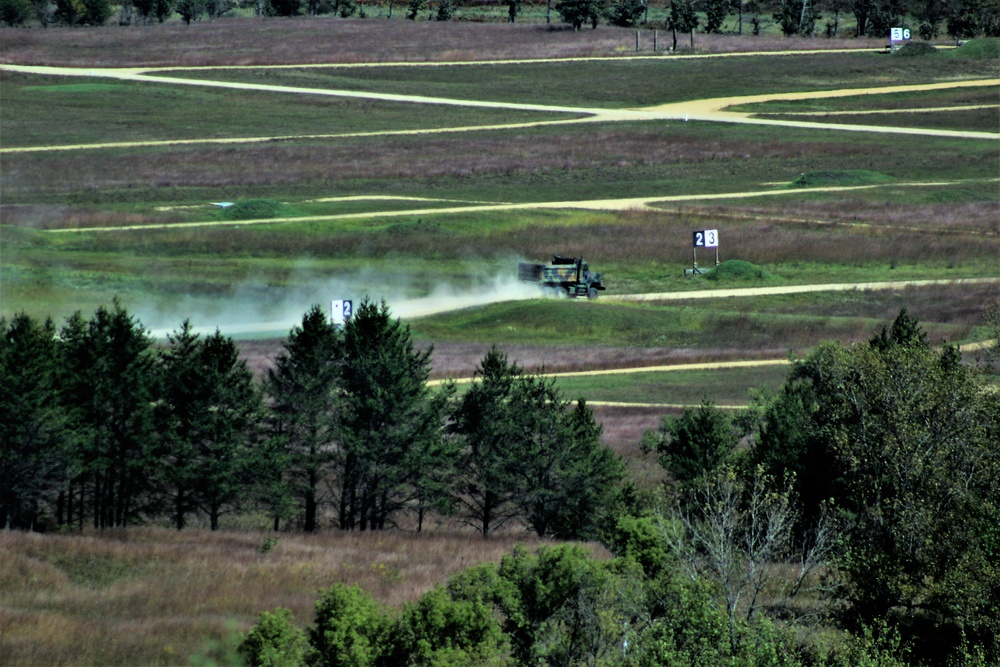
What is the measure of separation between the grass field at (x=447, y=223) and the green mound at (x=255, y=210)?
365 millimetres

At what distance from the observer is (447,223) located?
9956 cm

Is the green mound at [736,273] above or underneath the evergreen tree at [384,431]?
underneath

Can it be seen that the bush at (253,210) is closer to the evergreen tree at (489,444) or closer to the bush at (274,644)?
the evergreen tree at (489,444)

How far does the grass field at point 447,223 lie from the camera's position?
38.0 m

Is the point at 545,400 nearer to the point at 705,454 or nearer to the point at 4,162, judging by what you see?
the point at 705,454

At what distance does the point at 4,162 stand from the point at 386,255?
1864 inches

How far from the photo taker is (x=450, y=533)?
44.9m

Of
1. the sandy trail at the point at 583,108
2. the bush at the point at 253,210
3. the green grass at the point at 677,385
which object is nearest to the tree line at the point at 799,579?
the green grass at the point at 677,385

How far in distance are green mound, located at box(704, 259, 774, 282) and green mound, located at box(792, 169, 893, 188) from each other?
30.5m

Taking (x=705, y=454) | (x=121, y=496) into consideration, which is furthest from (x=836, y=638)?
(x=121, y=496)

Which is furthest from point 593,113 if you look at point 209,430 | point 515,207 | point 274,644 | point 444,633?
point 274,644

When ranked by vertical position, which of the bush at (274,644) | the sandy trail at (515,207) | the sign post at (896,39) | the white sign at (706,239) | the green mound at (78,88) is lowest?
the sandy trail at (515,207)

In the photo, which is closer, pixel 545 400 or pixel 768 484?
pixel 768 484

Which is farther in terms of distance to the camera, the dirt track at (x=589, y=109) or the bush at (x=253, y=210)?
the dirt track at (x=589, y=109)
